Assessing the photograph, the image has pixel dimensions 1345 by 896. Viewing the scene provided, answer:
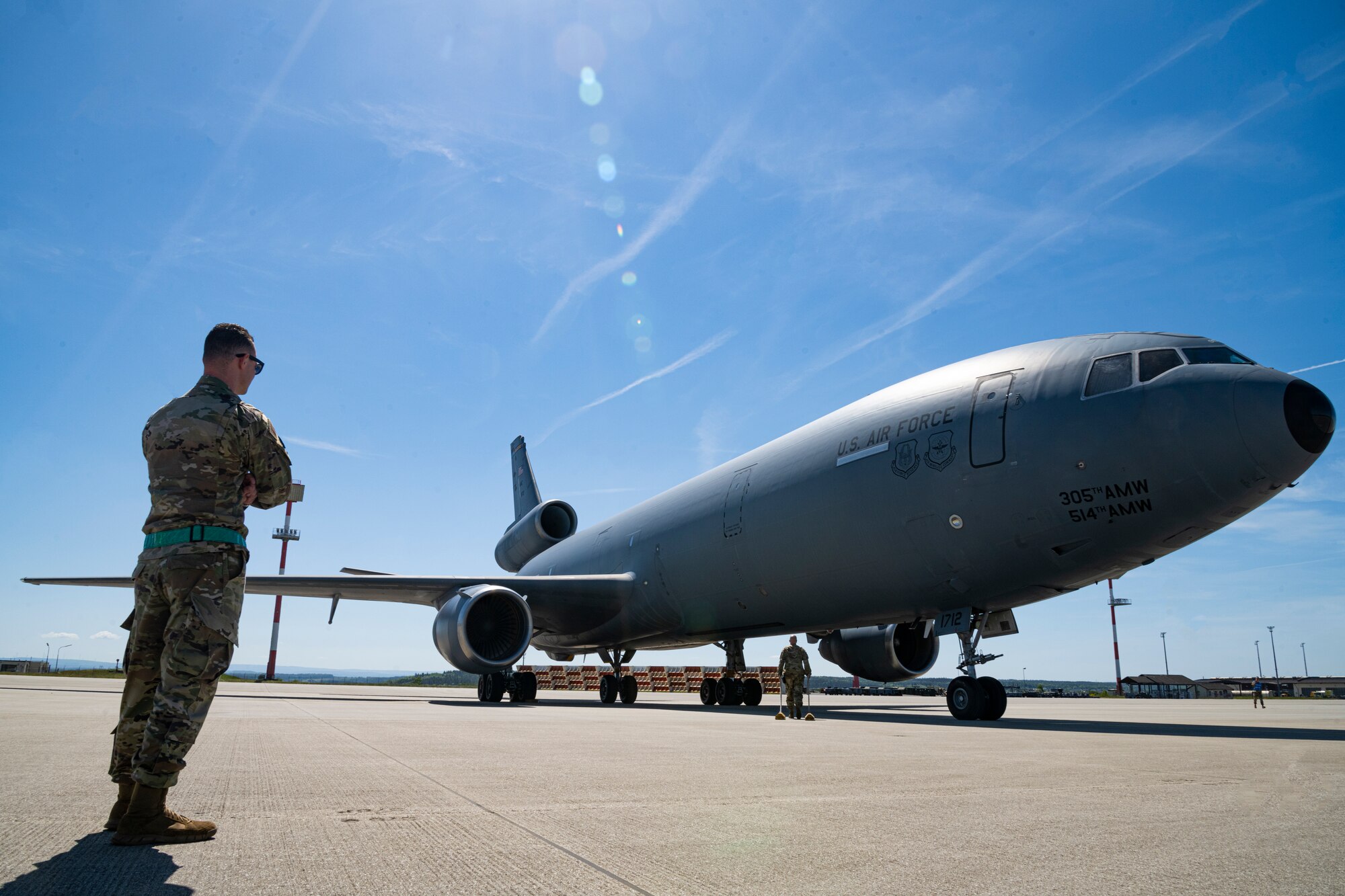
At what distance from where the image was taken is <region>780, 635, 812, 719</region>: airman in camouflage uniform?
42.7 feet

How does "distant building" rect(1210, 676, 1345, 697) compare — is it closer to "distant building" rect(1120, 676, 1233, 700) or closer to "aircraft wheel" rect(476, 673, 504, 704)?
"distant building" rect(1120, 676, 1233, 700)

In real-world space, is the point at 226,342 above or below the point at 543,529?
below

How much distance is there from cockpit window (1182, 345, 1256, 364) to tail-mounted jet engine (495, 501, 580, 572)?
20.7m

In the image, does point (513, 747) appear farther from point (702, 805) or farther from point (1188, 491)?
point (1188, 491)

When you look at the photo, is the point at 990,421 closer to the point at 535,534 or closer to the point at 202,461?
the point at 202,461

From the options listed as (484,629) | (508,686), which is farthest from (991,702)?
(508,686)

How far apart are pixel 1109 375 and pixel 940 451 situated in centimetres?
229

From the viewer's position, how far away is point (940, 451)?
37.3 feet

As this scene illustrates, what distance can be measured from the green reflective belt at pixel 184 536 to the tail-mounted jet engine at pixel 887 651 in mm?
15612

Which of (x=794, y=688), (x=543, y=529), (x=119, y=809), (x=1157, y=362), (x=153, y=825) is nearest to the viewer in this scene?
(x=153, y=825)

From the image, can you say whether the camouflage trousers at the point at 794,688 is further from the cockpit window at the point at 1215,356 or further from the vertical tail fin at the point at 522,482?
the vertical tail fin at the point at 522,482

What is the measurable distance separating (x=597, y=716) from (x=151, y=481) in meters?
9.67

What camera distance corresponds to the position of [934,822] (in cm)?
350

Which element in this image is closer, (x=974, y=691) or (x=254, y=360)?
(x=254, y=360)
